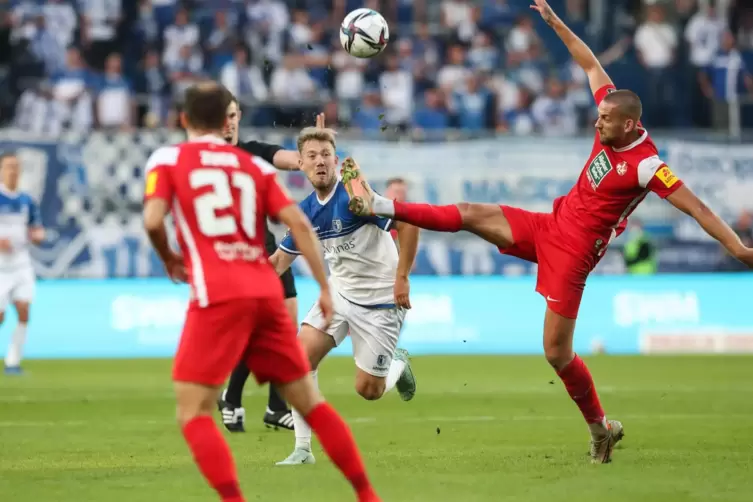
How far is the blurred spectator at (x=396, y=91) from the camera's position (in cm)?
2195

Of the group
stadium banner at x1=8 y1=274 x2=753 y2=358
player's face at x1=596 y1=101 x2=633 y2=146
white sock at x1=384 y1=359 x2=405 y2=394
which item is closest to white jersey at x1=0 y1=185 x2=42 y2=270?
stadium banner at x1=8 y1=274 x2=753 y2=358

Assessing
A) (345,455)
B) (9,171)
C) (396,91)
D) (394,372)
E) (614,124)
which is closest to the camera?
(345,455)

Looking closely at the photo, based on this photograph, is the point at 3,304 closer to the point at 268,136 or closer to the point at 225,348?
the point at 268,136

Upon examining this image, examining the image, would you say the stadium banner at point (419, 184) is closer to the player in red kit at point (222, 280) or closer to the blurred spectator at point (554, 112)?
the blurred spectator at point (554, 112)

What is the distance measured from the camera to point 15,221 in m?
15.5

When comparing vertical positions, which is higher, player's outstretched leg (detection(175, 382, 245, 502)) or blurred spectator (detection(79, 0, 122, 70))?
blurred spectator (detection(79, 0, 122, 70))

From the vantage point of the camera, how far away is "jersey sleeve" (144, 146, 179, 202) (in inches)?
219

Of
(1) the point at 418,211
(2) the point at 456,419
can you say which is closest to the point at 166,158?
(1) the point at 418,211

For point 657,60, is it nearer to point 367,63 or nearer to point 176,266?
point 367,63

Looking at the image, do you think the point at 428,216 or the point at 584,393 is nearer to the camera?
the point at 428,216

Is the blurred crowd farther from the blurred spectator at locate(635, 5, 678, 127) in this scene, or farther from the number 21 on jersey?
the number 21 on jersey

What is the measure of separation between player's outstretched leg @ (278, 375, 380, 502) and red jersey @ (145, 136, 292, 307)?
1.60 ft

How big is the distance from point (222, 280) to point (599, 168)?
3256 mm

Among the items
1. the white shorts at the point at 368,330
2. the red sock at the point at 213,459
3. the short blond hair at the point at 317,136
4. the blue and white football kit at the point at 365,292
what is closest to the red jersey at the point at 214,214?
the red sock at the point at 213,459
